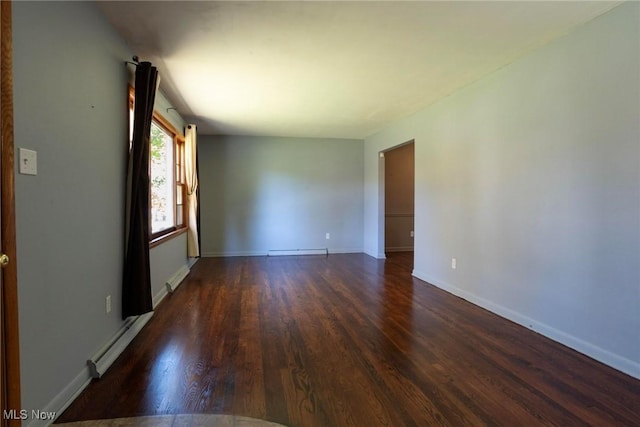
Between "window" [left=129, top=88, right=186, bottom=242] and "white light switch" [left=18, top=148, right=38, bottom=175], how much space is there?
2095 millimetres

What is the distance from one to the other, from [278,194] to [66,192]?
16.1 feet

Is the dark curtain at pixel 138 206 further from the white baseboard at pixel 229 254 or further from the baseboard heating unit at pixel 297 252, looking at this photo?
the baseboard heating unit at pixel 297 252

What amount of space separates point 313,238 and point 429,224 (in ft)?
9.57

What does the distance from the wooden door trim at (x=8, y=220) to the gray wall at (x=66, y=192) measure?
157 millimetres

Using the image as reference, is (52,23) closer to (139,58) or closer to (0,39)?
(0,39)

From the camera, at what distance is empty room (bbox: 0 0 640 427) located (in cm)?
167

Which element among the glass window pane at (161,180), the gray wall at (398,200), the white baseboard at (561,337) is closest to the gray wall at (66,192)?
the glass window pane at (161,180)

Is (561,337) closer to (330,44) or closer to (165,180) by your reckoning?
(330,44)

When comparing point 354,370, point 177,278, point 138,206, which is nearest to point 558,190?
point 354,370

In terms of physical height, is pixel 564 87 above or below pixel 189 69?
below

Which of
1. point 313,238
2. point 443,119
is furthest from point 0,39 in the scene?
point 313,238

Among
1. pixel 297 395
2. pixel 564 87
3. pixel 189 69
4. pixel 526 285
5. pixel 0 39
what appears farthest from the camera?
pixel 189 69

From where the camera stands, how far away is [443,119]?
161 inches

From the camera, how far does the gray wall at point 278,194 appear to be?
652 cm
